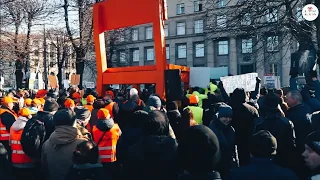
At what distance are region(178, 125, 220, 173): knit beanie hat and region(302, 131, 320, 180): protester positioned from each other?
0.76 meters

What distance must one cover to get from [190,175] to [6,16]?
1782cm

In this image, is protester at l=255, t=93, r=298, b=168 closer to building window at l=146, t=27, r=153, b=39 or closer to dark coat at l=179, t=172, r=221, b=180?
dark coat at l=179, t=172, r=221, b=180

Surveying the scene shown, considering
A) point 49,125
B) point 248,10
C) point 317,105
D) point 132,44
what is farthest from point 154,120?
point 132,44

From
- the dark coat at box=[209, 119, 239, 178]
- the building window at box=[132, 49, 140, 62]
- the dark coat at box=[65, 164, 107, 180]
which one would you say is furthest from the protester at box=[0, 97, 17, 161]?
the building window at box=[132, 49, 140, 62]

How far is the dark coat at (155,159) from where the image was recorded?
375 centimetres

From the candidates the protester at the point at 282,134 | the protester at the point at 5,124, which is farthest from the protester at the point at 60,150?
the protester at the point at 5,124

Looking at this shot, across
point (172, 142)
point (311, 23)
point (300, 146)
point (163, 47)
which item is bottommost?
point (300, 146)

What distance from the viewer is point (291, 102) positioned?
5758 millimetres

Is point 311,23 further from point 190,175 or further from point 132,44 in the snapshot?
point 132,44

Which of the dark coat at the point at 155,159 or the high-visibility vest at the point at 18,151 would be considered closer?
the dark coat at the point at 155,159

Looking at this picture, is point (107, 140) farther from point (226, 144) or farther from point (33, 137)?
point (226, 144)

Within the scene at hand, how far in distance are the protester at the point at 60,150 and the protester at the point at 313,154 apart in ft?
7.81

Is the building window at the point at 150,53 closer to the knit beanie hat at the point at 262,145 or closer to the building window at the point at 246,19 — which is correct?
the building window at the point at 246,19

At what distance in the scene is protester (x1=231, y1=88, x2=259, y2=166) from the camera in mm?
6098
